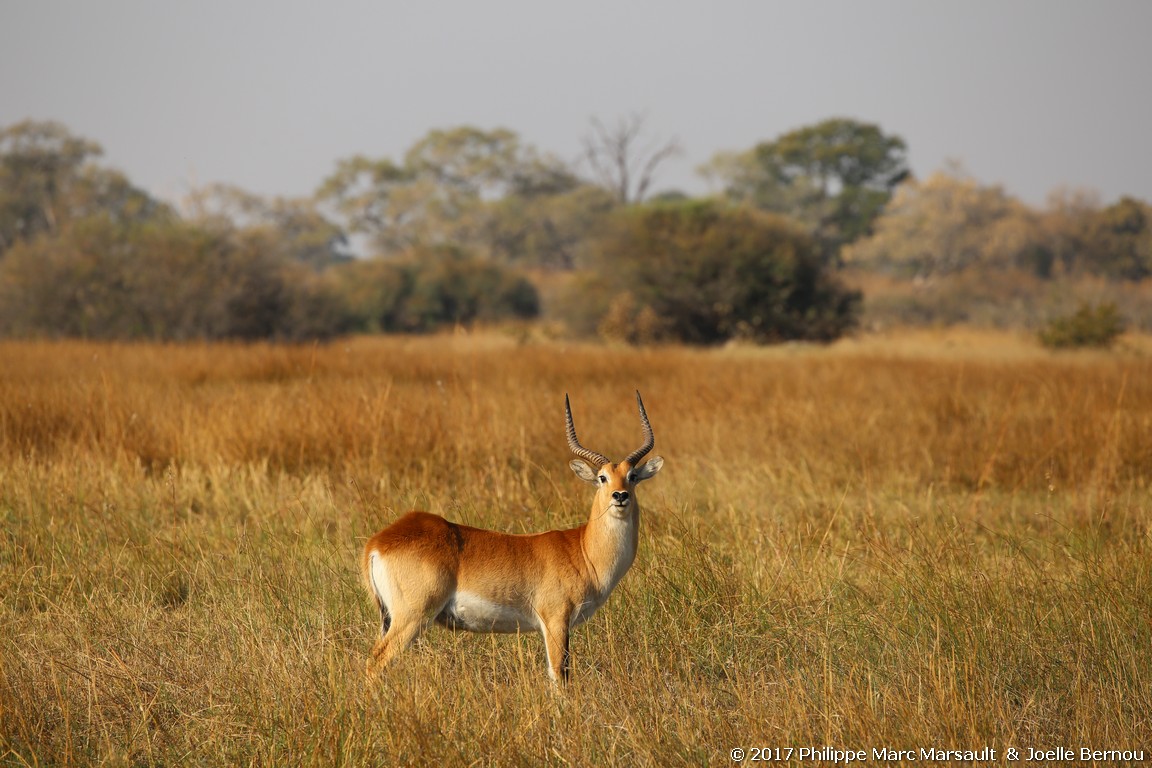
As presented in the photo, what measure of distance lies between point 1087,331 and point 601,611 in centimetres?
2055

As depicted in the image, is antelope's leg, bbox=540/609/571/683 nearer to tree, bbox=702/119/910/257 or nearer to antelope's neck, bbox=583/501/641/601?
antelope's neck, bbox=583/501/641/601

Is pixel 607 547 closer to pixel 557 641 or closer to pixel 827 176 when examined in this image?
pixel 557 641

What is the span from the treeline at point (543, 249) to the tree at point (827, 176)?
123mm

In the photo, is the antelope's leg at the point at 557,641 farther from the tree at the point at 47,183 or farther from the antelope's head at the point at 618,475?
the tree at the point at 47,183

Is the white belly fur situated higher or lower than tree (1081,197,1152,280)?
lower

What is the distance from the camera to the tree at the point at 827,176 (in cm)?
5484

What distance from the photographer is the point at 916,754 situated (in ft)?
10.3

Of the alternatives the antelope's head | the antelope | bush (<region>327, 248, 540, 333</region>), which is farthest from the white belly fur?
bush (<region>327, 248, 540, 333</region>)

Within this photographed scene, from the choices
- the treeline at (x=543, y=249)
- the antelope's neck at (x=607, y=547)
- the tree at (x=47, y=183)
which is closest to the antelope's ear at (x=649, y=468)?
the antelope's neck at (x=607, y=547)

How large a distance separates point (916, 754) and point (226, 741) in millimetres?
2235

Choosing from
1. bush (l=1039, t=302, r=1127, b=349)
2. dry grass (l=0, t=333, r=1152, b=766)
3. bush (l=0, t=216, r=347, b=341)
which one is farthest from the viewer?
bush (l=1039, t=302, r=1127, b=349)

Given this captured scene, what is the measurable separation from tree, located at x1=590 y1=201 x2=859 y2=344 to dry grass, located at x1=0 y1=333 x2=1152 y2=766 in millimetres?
14756

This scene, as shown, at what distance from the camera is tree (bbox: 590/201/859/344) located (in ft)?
78.2

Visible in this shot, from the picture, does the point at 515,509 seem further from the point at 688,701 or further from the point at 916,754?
the point at 916,754
